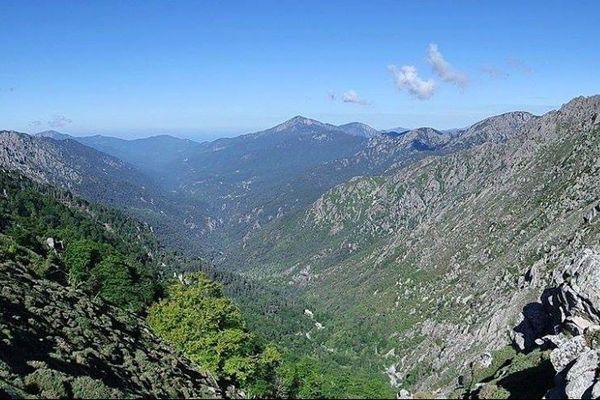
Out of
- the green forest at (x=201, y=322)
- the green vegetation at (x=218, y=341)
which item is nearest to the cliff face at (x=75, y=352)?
the green vegetation at (x=218, y=341)

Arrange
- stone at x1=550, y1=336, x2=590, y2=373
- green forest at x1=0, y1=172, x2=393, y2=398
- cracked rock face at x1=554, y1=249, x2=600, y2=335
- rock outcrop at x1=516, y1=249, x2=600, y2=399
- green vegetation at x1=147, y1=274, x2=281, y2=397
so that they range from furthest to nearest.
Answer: green vegetation at x1=147, y1=274, x2=281, y2=397
green forest at x1=0, y1=172, x2=393, y2=398
cracked rock face at x1=554, y1=249, x2=600, y2=335
stone at x1=550, y1=336, x2=590, y2=373
rock outcrop at x1=516, y1=249, x2=600, y2=399

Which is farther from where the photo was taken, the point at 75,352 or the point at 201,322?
the point at 201,322

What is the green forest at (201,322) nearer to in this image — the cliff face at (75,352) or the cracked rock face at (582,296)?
the cliff face at (75,352)

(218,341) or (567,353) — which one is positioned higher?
(567,353)

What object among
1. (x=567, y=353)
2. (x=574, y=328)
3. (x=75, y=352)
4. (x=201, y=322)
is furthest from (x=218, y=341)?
(x=574, y=328)

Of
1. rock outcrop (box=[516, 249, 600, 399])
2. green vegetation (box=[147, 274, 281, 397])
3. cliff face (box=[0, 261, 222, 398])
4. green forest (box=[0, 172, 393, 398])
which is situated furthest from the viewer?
green vegetation (box=[147, 274, 281, 397])

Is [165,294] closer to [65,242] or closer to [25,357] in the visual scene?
[65,242]

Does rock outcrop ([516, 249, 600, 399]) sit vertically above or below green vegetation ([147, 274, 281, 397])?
above

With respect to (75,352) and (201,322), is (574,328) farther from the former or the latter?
(75,352)

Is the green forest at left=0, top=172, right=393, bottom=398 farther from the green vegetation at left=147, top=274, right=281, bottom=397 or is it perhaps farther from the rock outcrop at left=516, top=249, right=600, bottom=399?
the rock outcrop at left=516, top=249, right=600, bottom=399

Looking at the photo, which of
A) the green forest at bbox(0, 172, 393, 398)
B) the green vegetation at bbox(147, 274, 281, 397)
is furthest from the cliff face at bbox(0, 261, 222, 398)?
the green forest at bbox(0, 172, 393, 398)
